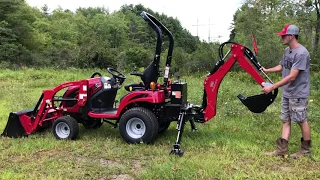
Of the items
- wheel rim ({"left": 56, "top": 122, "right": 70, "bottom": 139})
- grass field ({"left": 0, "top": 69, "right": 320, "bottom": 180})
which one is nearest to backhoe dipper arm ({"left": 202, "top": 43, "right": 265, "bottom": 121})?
grass field ({"left": 0, "top": 69, "right": 320, "bottom": 180})

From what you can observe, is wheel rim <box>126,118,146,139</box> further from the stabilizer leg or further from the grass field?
the stabilizer leg

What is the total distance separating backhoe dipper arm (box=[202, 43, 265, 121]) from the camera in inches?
225

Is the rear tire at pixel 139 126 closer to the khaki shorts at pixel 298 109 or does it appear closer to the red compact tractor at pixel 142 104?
the red compact tractor at pixel 142 104

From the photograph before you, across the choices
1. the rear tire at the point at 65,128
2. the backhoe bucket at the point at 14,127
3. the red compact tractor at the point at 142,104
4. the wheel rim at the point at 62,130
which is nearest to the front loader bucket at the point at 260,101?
the red compact tractor at the point at 142,104

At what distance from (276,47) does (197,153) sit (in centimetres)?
1839

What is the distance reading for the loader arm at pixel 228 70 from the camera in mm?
5707

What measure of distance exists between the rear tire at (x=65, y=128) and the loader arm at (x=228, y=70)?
90.5 inches

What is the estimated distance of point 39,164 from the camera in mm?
5012

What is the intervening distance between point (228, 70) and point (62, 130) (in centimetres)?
315

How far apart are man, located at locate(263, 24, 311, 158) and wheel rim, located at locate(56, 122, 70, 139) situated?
3469 mm

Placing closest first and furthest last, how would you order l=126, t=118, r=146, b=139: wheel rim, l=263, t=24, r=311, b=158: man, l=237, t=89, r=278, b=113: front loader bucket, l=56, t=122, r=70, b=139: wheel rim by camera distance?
l=263, t=24, r=311, b=158: man, l=237, t=89, r=278, b=113: front loader bucket, l=126, t=118, r=146, b=139: wheel rim, l=56, t=122, r=70, b=139: wheel rim

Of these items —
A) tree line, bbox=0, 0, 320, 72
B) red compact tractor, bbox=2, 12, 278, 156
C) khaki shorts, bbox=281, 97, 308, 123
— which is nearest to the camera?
khaki shorts, bbox=281, 97, 308, 123

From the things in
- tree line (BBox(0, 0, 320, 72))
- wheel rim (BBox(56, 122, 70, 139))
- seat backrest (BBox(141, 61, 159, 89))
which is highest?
tree line (BBox(0, 0, 320, 72))

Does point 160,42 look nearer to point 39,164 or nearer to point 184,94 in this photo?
point 184,94
